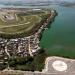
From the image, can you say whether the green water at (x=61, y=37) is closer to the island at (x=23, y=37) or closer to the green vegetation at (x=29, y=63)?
the island at (x=23, y=37)

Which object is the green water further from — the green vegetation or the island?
the green vegetation

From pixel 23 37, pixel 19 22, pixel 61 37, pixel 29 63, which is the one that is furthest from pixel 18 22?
pixel 29 63

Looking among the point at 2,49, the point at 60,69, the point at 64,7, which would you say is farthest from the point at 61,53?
the point at 64,7

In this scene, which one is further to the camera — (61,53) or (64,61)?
(61,53)

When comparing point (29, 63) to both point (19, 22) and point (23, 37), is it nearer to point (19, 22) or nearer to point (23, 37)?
point (23, 37)

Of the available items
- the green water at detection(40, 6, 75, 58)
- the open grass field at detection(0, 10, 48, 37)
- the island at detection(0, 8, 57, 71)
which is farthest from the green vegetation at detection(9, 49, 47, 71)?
the open grass field at detection(0, 10, 48, 37)

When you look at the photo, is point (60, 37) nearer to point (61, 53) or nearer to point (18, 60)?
point (61, 53)
